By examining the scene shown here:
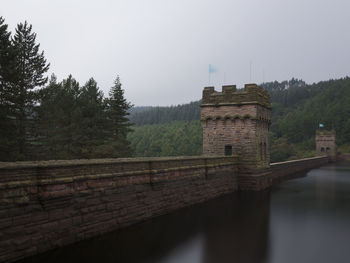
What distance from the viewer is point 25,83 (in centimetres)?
2570

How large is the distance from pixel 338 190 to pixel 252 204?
982cm

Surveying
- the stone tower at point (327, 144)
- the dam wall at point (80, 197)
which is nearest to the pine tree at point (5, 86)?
the dam wall at point (80, 197)

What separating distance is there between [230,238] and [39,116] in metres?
21.8

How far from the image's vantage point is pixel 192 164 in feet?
50.3

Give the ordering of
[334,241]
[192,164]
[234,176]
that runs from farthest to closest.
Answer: [234,176], [192,164], [334,241]

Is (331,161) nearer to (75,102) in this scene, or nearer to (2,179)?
(75,102)

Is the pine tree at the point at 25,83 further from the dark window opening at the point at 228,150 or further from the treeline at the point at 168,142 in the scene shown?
the treeline at the point at 168,142

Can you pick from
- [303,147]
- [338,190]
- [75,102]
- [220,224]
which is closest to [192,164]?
[220,224]

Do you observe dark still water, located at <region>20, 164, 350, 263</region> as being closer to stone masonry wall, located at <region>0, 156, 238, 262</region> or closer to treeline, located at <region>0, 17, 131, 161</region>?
stone masonry wall, located at <region>0, 156, 238, 262</region>

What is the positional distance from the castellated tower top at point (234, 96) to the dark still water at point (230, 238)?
6.88 metres

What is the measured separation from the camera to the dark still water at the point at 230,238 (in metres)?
8.52

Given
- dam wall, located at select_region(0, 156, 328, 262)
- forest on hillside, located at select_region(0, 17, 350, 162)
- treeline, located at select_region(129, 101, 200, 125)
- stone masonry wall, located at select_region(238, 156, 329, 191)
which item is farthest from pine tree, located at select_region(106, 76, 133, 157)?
treeline, located at select_region(129, 101, 200, 125)

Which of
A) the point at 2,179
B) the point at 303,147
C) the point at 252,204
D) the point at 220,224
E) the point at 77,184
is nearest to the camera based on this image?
the point at 2,179

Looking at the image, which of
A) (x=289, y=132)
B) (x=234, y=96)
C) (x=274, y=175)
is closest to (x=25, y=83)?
(x=234, y=96)
